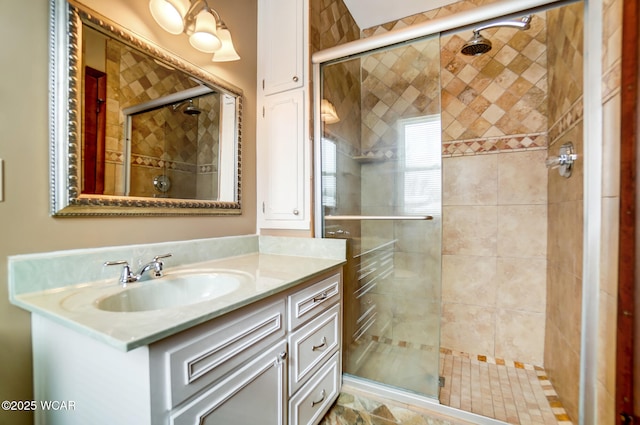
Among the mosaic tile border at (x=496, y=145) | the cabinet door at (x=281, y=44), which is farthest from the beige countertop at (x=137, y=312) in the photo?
the mosaic tile border at (x=496, y=145)

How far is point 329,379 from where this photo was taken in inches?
55.7

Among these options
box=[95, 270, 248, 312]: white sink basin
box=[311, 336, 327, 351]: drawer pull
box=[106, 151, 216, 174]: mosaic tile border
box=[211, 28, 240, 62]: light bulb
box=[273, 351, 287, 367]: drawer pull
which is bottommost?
box=[311, 336, 327, 351]: drawer pull

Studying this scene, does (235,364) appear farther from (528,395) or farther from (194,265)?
(528,395)

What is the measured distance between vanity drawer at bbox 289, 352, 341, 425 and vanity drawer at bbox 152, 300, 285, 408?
38 centimetres

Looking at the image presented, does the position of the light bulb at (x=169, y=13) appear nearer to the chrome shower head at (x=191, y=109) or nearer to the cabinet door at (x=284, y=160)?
the chrome shower head at (x=191, y=109)

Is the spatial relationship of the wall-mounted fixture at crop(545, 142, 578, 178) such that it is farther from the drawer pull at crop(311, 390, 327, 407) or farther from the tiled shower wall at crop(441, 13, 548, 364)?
the drawer pull at crop(311, 390, 327, 407)

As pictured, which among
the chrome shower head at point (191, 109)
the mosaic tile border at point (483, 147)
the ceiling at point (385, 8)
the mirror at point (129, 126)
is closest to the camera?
the mirror at point (129, 126)

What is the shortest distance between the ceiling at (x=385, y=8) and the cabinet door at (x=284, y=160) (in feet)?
3.73

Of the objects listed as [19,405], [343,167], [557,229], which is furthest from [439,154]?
[19,405]

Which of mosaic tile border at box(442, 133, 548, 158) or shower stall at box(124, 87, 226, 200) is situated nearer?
shower stall at box(124, 87, 226, 200)

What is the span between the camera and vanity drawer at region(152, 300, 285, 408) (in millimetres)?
644

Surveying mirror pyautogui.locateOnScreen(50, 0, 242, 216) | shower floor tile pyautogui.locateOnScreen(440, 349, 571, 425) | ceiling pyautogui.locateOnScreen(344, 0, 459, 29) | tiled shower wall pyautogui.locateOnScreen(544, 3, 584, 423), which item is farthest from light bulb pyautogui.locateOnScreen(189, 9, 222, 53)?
shower floor tile pyautogui.locateOnScreen(440, 349, 571, 425)

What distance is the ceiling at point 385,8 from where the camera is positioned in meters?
2.07

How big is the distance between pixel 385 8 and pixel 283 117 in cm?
138
